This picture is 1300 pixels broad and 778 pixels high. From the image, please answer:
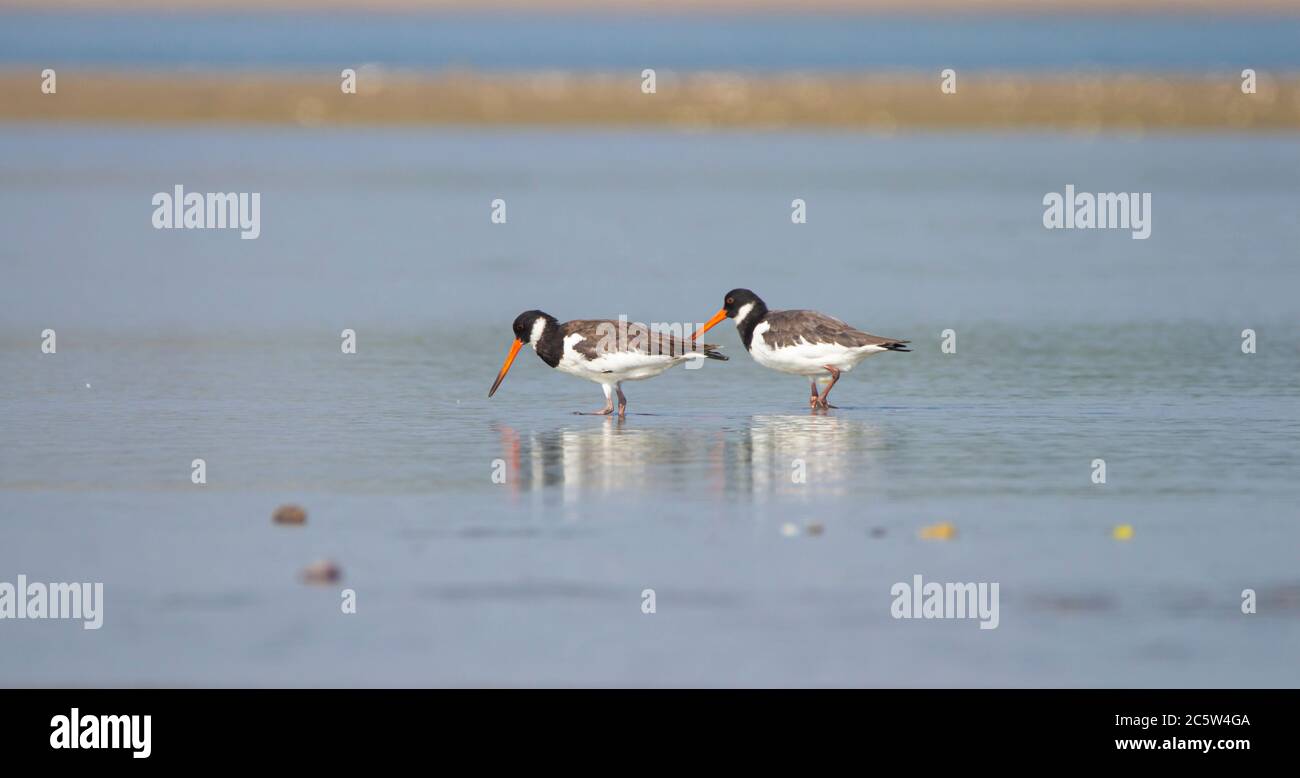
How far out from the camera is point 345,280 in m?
26.7

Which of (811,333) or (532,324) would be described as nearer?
(811,333)

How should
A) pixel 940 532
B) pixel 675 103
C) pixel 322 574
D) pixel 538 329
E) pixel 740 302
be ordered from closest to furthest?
pixel 322 574 → pixel 940 532 → pixel 538 329 → pixel 740 302 → pixel 675 103

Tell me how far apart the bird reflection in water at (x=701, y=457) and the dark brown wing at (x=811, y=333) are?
62 cm

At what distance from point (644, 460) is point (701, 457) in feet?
1.40

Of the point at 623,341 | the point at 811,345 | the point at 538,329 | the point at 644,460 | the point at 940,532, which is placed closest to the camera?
the point at 940,532

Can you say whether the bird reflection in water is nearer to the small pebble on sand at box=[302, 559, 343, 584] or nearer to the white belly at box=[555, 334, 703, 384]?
the white belly at box=[555, 334, 703, 384]

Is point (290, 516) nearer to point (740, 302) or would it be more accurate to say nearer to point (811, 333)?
point (811, 333)

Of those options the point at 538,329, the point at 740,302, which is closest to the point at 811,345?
the point at 740,302

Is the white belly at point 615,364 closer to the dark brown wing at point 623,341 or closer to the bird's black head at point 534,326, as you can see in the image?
the dark brown wing at point 623,341

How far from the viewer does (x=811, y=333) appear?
53.3 ft

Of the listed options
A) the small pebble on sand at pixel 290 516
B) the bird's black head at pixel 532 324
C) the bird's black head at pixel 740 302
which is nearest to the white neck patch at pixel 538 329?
the bird's black head at pixel 532 324

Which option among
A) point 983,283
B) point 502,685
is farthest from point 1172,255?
point 502,685

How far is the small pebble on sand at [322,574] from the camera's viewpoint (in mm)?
10594
